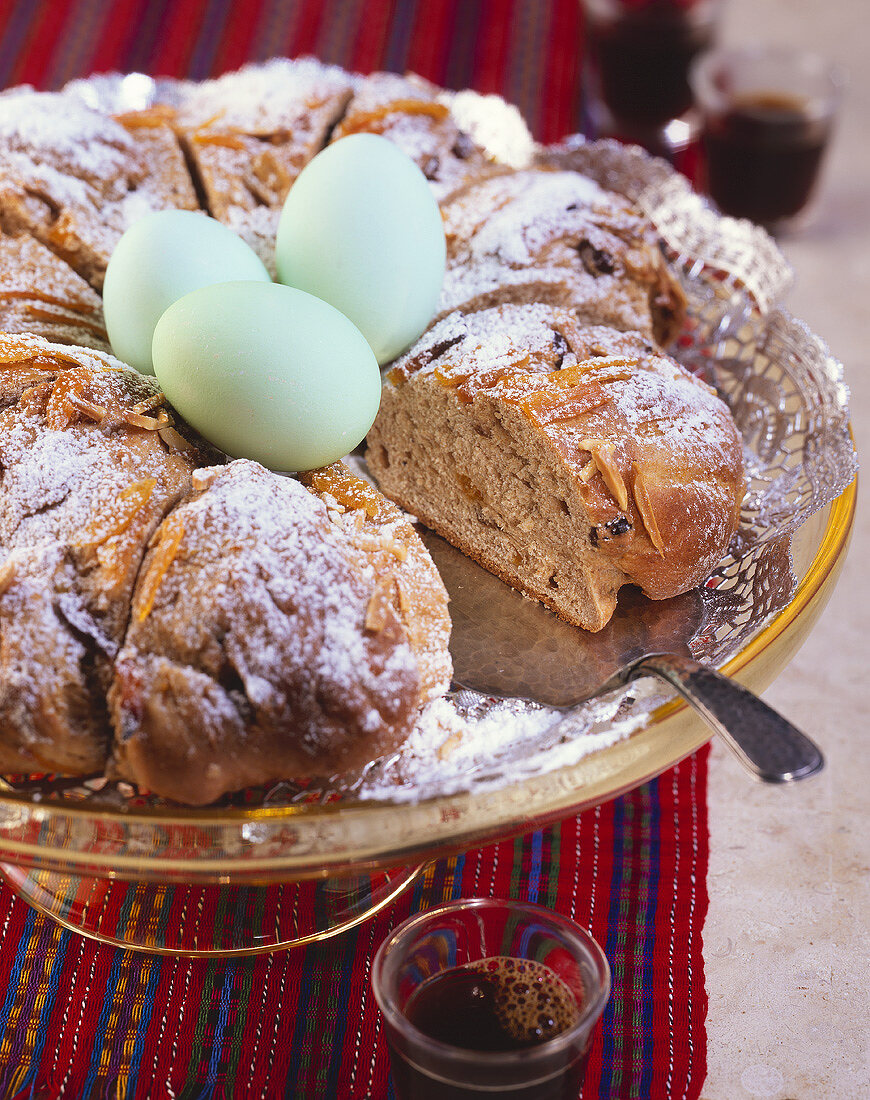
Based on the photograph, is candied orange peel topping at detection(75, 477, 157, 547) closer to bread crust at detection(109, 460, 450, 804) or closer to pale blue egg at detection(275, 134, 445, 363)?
bread crust at detection(109, 460, 450, 804)

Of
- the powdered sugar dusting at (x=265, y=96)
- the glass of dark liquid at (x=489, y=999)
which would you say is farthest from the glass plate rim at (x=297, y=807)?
the powdered sugar dusting at (x=265, y=96)

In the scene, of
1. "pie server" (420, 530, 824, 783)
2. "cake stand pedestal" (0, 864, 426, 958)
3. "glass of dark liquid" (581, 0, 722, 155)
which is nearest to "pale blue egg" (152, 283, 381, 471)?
"pie server" (420, 530, 824, 783)

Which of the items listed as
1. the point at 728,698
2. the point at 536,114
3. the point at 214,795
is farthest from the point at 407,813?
the point at 536,114

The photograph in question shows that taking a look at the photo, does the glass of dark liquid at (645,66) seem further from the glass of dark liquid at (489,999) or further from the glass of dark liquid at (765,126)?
the glass of dark liquid at (489,999)

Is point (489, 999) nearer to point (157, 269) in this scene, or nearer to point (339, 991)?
point (339, 991)

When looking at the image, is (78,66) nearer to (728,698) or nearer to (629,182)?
(629,182)

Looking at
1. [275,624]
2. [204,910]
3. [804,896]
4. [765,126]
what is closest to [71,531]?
[275,624]

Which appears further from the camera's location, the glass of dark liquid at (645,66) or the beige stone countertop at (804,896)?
the glass of dark liquid at (645,66)
